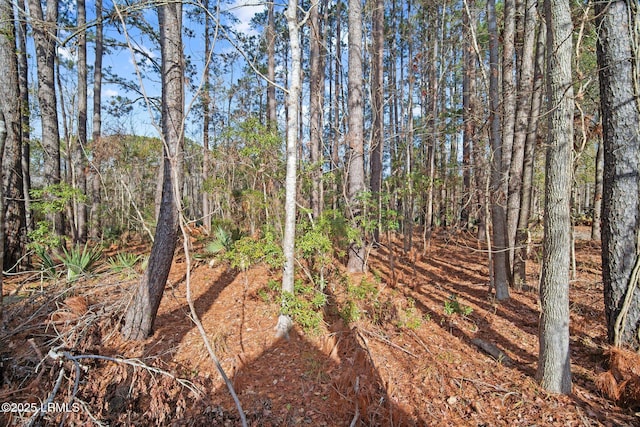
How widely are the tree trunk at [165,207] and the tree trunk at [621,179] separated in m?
5.08

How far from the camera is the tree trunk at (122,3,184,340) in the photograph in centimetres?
395

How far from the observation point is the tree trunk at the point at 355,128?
6238 mm

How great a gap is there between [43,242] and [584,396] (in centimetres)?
803

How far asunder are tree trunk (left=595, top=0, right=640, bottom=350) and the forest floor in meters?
0.49

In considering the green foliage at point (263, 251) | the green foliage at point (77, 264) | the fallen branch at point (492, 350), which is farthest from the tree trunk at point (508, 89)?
the green foliage at point (77, 264)

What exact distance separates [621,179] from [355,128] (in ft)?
13.6

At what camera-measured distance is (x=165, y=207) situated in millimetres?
3930

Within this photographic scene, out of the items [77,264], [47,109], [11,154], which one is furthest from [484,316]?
[47,109]

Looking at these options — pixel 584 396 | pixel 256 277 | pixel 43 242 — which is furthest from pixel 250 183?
pixel 584 396

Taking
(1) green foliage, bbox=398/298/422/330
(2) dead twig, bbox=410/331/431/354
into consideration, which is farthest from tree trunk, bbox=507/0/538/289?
(2) dead twig, bbox=410/331/431/354

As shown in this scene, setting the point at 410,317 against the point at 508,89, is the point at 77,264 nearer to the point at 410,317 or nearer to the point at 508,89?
the point at 410,317

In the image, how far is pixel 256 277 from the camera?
20.3ft

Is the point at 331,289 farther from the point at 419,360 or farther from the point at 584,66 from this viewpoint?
the point at 584,66

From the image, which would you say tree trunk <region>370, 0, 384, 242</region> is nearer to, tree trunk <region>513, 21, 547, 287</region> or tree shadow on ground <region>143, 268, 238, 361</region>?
tree trunk <region>513, 21, 547, 287</region>
